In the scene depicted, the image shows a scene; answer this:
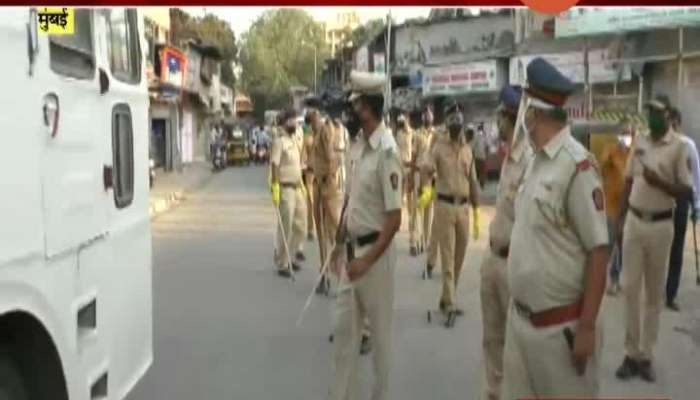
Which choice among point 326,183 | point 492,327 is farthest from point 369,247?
point 326,183

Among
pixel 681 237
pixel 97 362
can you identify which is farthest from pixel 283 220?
pixel 97 362

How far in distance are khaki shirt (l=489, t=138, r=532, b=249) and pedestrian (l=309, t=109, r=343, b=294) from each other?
16.3 ft

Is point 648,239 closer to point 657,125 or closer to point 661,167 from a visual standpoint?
point 661,167

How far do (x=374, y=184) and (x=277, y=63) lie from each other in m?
69.3

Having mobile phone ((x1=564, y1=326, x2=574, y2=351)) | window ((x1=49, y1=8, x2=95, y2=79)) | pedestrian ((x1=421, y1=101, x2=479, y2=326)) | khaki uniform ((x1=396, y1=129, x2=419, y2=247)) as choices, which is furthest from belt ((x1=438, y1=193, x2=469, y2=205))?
window ((x1=49, y1=8, x2=95, y2=79))

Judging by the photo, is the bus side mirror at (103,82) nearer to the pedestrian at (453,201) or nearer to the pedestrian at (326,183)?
the pedestrian at (453,201)

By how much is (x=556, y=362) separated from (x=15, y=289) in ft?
6.83

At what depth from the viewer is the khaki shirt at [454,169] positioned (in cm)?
864

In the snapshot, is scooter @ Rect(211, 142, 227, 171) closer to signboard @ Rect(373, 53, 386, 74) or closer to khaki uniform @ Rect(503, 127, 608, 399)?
signboard @ Rect(373, 53, 386, 74)

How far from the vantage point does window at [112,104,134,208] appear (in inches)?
175

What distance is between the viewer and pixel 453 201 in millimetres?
8688

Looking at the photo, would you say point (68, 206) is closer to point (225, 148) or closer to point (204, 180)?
point (204, 180)

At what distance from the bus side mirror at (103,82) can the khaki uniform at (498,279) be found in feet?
7.59

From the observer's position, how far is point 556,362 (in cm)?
391
